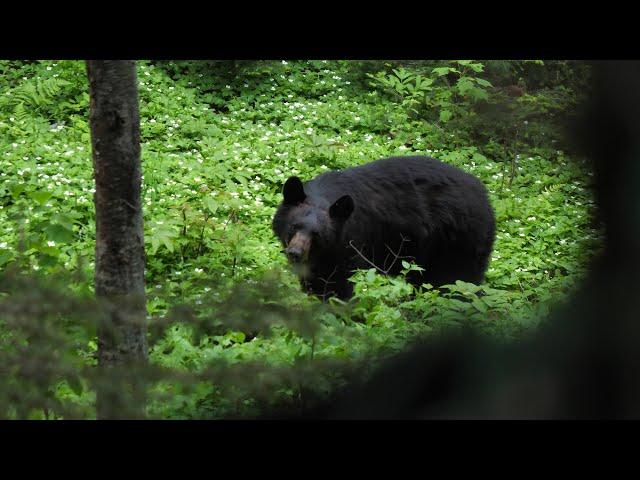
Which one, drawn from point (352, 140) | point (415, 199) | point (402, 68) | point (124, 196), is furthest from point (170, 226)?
point (402, 68)

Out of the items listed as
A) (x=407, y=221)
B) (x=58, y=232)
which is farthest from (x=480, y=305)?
(x=407, y=221)

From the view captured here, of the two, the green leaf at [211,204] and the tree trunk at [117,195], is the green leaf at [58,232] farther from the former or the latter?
the green leaf at [211,204]

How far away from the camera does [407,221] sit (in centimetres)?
873

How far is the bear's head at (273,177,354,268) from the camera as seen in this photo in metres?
7.80

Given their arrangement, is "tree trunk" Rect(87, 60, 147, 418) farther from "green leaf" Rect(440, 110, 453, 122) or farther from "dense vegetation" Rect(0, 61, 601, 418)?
"green leaf" Rect(440, 110, 453, 122)

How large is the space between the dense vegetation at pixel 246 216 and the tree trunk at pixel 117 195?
0.19m

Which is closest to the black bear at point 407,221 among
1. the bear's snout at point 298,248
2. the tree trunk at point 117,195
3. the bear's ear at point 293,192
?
the bear's ear at point 293,192

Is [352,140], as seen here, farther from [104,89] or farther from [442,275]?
[104,89]

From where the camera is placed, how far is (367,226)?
8.52 meters

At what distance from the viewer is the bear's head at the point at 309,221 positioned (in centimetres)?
780

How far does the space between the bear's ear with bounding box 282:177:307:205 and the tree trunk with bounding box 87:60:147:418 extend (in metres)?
4.00

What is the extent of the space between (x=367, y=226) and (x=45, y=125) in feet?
20.5

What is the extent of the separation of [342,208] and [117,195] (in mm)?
4372

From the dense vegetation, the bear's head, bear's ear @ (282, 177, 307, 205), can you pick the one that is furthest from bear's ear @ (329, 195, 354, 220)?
the dense vegetation
